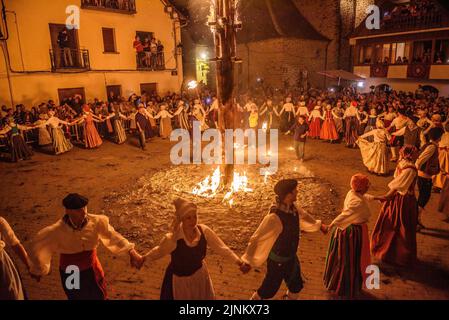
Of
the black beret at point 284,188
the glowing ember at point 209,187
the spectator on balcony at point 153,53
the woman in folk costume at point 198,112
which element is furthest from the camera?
the spectator on balcony at point 153,53

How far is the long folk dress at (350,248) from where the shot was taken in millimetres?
4332

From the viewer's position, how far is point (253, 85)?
2869 cm

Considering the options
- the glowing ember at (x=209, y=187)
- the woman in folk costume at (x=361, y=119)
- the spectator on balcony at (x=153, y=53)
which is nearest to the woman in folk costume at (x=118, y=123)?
the glowing ember at (x=209, y=187)

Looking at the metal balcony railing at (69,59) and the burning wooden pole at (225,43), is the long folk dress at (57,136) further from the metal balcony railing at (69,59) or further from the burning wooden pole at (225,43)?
the burning wooden pole at (225,43)

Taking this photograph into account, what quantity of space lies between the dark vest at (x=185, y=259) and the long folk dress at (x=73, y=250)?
920 millimetres

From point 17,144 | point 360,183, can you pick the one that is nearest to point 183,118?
point 17,144

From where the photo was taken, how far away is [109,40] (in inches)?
776

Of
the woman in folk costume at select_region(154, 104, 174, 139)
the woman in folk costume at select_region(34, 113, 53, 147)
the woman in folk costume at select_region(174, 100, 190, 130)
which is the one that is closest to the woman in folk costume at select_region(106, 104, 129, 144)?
the woman in folk costume at select_region(154, 104, 174, 139)

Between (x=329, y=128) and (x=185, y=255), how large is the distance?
12806 mm

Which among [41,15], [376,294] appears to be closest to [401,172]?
[376,294]

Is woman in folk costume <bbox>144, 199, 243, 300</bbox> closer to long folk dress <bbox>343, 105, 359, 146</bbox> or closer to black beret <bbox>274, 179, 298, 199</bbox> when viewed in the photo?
black beret <bbox>274, 179, 298, 199</bbox>

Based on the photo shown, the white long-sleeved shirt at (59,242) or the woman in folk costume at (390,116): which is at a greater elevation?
the woman in folk costume at (390,116)

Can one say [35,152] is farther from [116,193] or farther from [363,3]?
[363,3]
